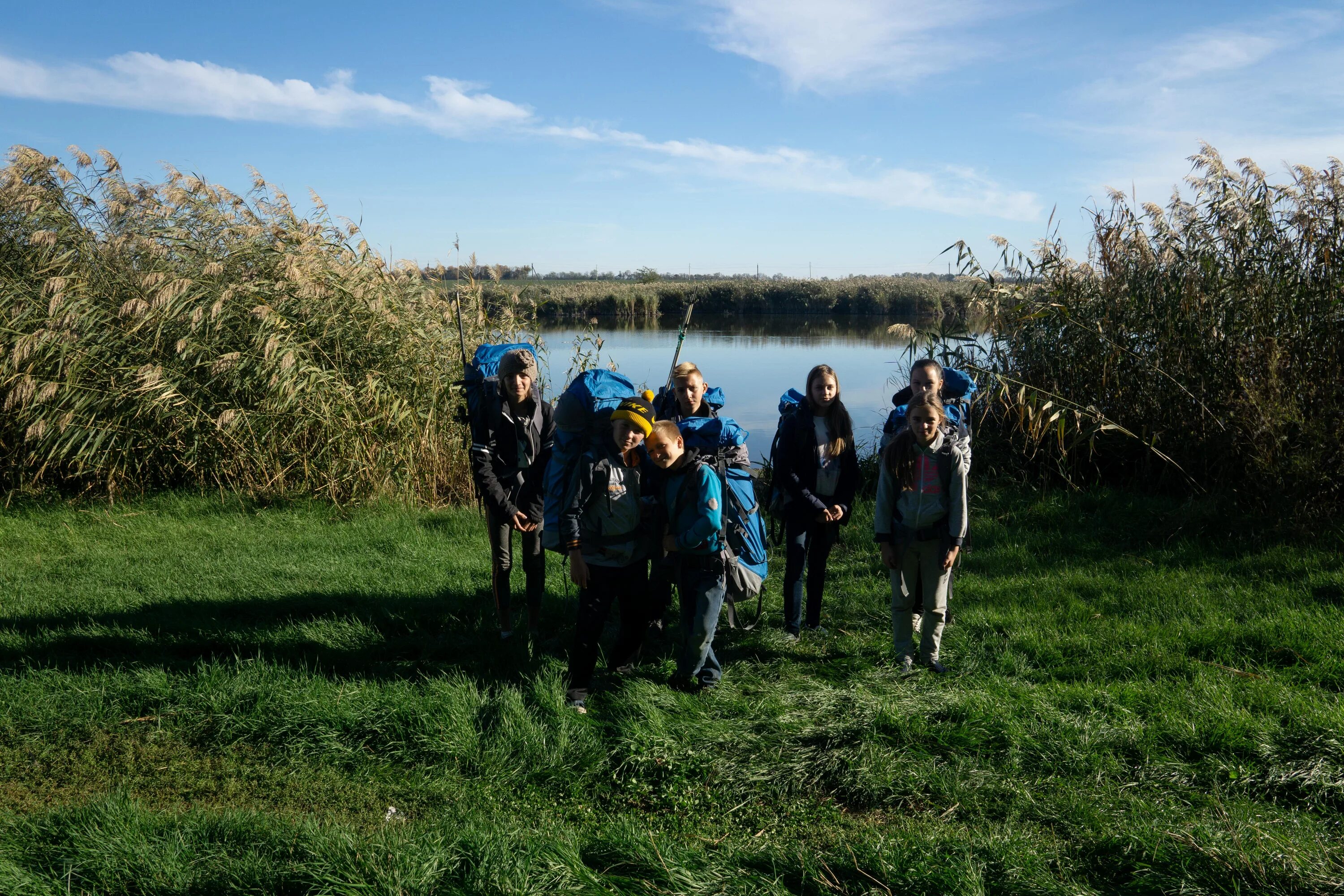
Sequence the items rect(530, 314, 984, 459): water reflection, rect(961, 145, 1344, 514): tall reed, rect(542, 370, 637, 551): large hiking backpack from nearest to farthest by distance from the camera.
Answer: rect(542, 370, 637, 551): large hiking backpack
rect(961, 145, 1344, 514): tall reed
rect(530, 314, 984, 459): water reflection

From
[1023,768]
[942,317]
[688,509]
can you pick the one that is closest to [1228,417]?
[942,317]

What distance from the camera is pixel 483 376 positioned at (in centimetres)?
531

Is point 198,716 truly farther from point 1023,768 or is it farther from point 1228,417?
point 1228,417

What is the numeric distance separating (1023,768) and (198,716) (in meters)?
3.93

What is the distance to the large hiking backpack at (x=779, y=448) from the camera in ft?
18.0

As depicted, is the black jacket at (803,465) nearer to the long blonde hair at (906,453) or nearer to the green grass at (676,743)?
the long blonde hair at (906,453)

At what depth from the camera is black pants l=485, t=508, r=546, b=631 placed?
5.41 metres

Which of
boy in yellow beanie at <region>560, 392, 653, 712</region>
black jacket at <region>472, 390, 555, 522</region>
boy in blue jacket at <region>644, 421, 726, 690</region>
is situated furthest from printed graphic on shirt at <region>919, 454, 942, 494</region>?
black jacket at <region>472, 390, 555, 522</region>

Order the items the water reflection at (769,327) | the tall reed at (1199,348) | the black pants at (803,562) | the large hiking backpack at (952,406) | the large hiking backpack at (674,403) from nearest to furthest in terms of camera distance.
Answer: the large hiking backpack at (952,406) < the large hiking backpack at (674,403) < the black pants at (803,562) < the tall reed at (1199,348) < the water reflection at (769,327)

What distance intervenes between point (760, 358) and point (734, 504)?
1808 cm

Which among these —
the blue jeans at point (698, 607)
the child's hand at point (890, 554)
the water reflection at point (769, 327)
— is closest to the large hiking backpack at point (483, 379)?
the blue jeans at point (698, 607)

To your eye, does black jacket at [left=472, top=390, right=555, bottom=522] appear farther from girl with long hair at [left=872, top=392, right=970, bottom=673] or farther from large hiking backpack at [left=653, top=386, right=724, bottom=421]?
girl with long hair at [left=872, top=392, right=970, bottom=673]

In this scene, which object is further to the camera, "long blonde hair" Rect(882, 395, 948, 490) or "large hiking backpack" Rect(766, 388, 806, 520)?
"large hiking backpack" Rect(766, 388, 806, 520)

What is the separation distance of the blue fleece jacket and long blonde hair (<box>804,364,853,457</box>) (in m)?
1.22
